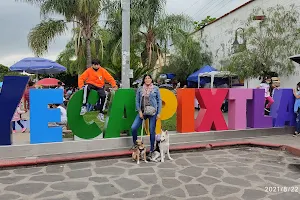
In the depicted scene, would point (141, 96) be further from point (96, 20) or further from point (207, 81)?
point (207, 81)

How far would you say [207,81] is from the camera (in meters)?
17.5

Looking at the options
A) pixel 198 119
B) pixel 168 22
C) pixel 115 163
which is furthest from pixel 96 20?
pixel 115 163

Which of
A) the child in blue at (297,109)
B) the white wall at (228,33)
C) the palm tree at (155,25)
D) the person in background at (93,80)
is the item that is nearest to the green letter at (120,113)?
the person in background at (93,80)

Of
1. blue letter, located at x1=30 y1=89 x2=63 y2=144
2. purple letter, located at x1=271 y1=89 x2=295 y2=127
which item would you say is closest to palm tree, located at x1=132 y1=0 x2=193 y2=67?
purple letter, located at x1=271 y1=89 x2=295 y2=127

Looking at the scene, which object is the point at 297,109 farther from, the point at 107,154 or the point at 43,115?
the point at 43,115

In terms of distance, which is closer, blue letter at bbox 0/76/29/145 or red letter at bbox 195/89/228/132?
blue letter at bbox 0/76/29/145

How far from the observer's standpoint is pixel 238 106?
309 inches

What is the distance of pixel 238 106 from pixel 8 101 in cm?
558

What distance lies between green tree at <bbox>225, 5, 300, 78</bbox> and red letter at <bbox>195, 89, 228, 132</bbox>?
19.1 feet

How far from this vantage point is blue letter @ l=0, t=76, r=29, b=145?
5.95 meters

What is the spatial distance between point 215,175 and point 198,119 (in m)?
2.54
